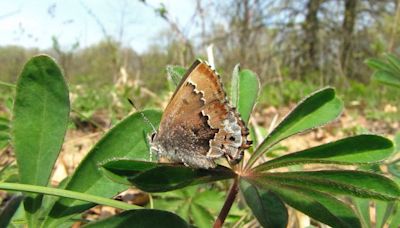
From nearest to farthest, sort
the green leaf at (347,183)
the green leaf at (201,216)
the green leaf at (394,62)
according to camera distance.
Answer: the green leaf at (347,183), the green leaf at (201,216), the green leaf at (394,62)

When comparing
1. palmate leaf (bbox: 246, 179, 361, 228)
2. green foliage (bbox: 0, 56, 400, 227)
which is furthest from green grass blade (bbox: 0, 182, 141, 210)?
palmate leaf (bbox: 246, 179, 361, 228)

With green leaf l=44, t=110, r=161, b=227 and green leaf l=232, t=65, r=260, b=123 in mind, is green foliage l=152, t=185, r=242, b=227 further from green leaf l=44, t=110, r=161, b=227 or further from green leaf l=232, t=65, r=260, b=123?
green leaf l=44, t=110, r=161, b=227

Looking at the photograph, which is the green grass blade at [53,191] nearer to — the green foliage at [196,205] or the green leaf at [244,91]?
the green leaf at [244,91]

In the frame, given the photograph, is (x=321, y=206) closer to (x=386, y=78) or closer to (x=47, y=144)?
(x=47, y=144)

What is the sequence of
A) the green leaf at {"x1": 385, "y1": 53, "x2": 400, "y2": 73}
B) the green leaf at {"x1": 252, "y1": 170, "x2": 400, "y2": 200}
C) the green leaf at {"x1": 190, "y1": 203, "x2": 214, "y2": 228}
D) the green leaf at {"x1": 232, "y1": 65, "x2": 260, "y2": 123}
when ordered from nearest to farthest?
1. the green leaf at {"x1": 252, "y1": 170, "x2": 400, "y2": 200}
2. the green leaf at {"x1": 232, "y1": 65, "x2": 260, "y2": 123}
3. the green leaf at {"x1": 190, "y1": 203, "x2": 214, "y2": 228}
4. the green leaf at {"x1": 385, "y1": 53, "x2": 400, "y2": 73}

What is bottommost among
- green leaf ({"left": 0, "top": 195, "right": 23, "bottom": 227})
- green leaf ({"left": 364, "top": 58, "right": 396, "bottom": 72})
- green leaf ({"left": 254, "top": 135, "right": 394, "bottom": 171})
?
green leaf ({"left": 0, "top": 195, "right": 23, "bottom": 227})

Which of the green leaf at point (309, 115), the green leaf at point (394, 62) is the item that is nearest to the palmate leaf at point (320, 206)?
the green leaf at point (309, 115)

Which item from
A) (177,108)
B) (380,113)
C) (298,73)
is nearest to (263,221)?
(177,108)
